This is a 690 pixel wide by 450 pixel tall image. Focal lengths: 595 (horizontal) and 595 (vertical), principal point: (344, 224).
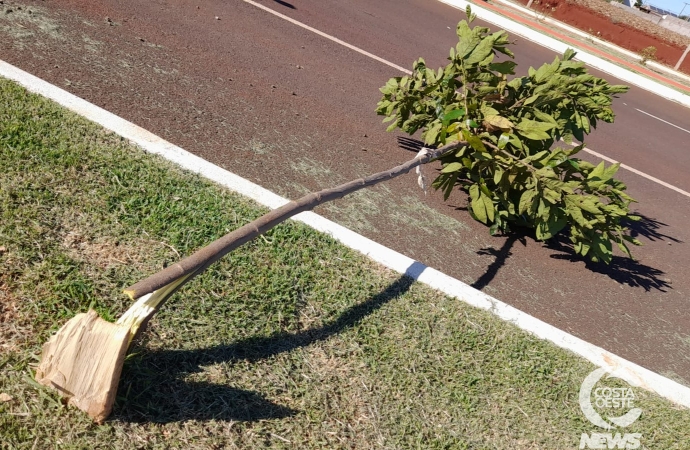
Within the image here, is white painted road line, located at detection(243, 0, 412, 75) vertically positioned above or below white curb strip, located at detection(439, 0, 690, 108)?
below

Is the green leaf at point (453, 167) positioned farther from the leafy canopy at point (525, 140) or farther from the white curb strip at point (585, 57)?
the white curb strip at point (585, 57)

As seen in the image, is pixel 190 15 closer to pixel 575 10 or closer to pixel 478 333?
pixel 478 333

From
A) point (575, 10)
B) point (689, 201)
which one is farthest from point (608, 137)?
point (575, 10)

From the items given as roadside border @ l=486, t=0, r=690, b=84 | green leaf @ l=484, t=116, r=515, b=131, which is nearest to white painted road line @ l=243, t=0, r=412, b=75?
green leaf @ l=484, t=116, r=515, b=131

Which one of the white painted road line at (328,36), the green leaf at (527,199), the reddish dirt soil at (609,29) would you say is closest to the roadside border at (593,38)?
the reddish dirt soil at (609,29)

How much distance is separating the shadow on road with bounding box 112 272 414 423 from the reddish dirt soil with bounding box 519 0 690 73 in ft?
77.7

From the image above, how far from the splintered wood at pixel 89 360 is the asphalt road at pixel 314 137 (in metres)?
2.17

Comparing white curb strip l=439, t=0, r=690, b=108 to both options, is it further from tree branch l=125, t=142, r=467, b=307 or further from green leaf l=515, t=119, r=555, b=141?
tree branch l=125, t=142, r=467, b=307

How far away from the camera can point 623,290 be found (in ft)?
15.6

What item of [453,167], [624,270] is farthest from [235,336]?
[624,270]

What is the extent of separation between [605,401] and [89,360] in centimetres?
273

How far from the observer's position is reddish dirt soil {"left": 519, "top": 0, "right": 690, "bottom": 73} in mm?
23328

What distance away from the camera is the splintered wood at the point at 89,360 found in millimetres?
2115

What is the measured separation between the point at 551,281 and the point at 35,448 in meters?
3.59
